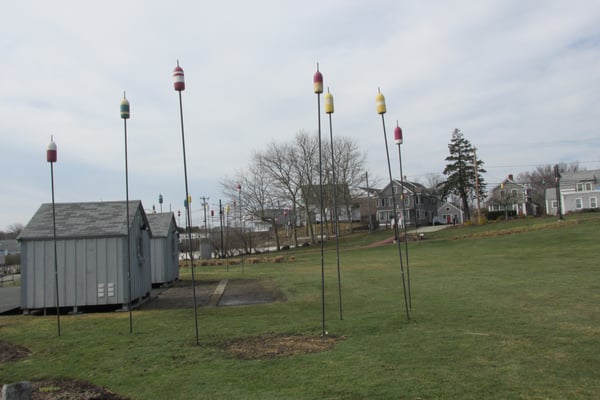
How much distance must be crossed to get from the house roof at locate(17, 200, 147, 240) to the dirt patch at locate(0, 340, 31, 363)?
5.53m

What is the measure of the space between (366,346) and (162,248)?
1713 cm

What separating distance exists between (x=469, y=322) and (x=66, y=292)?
11.4 m

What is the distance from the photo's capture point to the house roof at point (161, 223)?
2303 centimetres

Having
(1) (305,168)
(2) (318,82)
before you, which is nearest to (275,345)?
(2) (318,82)

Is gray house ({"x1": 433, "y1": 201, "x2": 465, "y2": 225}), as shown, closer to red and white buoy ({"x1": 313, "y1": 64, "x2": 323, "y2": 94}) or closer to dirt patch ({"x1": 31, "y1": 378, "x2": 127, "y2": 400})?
red and white buoy ({"x1": 313, "y1": 64, "x2": 323, "y2": 94})

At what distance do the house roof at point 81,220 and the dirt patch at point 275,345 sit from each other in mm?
7703

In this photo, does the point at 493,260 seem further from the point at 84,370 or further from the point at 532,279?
the point at 84,370

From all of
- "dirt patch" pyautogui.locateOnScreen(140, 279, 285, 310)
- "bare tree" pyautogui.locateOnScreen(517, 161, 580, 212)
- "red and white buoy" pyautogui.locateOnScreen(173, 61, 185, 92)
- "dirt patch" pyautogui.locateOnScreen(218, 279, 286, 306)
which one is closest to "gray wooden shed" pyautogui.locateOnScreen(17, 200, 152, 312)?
"dirt patch" pyautogui.locateOnScreen(140, 279, 285, 310)

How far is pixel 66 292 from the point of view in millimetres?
14359

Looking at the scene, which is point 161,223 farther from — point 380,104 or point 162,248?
point 380,104

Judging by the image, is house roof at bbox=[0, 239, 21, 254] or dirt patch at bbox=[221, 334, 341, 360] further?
house roof at bbox=[0, 239, 21, 254]

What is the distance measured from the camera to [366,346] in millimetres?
7520

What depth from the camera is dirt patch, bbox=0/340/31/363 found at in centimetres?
807

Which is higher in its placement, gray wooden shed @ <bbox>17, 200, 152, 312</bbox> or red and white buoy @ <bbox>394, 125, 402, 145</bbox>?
red and white buoy @ <bbox>394, 125, 402, 145</bbox>
